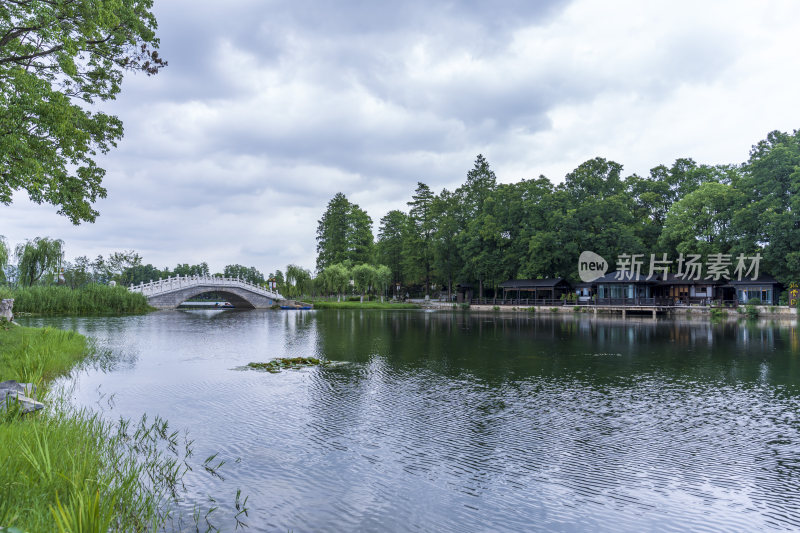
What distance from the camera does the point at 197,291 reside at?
54344 millimetres

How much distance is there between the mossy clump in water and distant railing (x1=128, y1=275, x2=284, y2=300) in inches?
1392

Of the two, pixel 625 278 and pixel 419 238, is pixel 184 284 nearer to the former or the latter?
pixel 419 238

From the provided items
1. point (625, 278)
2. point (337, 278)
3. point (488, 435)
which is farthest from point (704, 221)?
point (488, 435)

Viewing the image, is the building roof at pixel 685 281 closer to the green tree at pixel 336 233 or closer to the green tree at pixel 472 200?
the green tree at pixel 472 200

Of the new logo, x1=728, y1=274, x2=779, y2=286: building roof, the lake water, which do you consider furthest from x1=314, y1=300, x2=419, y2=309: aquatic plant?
the lake water

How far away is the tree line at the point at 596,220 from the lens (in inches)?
1726

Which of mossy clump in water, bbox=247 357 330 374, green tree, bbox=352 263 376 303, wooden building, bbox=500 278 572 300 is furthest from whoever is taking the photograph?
green tree, bbox=352 263 376 303

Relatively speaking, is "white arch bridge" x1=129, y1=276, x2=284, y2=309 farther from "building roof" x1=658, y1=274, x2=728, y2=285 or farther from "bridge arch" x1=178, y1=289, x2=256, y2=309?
"building roof" x1=658, y1=274, x2=728, y2=285

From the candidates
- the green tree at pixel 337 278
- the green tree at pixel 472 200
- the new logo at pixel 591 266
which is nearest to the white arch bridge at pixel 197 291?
the green tree at pixel 337 278

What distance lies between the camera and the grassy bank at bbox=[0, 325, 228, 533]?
409cm

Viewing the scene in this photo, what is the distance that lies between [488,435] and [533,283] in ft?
165

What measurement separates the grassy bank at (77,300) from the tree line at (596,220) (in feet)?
122

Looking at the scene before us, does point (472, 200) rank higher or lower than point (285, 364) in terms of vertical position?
higher

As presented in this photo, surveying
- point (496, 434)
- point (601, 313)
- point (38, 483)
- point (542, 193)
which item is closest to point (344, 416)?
point (496, 434)
